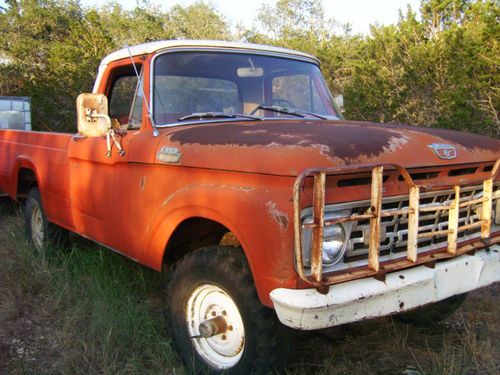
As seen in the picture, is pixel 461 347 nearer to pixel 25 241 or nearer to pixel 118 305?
pixel 118 305

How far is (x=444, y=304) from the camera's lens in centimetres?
340

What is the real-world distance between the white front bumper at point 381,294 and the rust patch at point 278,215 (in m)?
0.27

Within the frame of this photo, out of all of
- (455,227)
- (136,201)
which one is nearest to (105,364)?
(136,201)

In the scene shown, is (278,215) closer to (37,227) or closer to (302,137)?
(302,137)

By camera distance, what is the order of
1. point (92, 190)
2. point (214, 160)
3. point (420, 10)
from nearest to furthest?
point (214, 160) < point (92, 190) < point (420, 10)

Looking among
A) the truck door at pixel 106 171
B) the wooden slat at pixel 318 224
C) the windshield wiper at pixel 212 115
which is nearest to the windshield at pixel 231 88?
the windshield wiper at pixel 212 115

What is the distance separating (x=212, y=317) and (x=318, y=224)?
95cm

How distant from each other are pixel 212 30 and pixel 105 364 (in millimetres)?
25388

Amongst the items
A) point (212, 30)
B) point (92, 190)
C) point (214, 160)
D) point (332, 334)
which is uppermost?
point (212, 30)

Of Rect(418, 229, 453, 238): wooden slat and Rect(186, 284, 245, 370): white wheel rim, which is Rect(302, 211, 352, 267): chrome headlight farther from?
Rect(186, 284, 245, 370): white wheel rim

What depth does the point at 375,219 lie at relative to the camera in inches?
86.0

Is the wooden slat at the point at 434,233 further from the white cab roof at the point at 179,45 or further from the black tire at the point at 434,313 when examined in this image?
the white cab roof at the point at 179,45

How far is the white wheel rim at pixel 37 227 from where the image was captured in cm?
495

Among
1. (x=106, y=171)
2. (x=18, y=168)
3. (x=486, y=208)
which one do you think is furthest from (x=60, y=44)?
(x=486, y=208)
